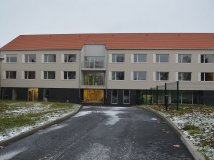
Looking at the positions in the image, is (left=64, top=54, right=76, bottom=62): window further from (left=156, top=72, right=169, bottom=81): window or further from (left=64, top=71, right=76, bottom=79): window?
(left=156, top=72, right=169, bottom=81): window

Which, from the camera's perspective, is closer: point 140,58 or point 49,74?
point 140,58

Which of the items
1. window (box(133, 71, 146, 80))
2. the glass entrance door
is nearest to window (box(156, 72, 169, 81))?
window (box(133, 71, 146, 80))

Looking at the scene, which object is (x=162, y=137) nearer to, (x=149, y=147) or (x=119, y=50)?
(x=149, y=147)

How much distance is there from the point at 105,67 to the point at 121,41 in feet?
17.6

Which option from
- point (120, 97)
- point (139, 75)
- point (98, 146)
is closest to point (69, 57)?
point (120, 97)

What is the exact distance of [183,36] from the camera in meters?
53.4

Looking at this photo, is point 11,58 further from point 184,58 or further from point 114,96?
point 184,58

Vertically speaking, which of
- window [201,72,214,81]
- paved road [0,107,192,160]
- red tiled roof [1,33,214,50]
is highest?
red tiled roof [1,33,214,50]

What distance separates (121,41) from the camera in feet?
174

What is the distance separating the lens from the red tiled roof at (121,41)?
5059cm

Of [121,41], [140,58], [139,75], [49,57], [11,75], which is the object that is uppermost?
[121,41]

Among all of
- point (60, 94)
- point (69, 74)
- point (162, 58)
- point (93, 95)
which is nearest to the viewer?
point (162, 58)

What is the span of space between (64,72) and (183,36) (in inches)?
784

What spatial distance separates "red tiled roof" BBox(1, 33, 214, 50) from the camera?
5059 centimetres
